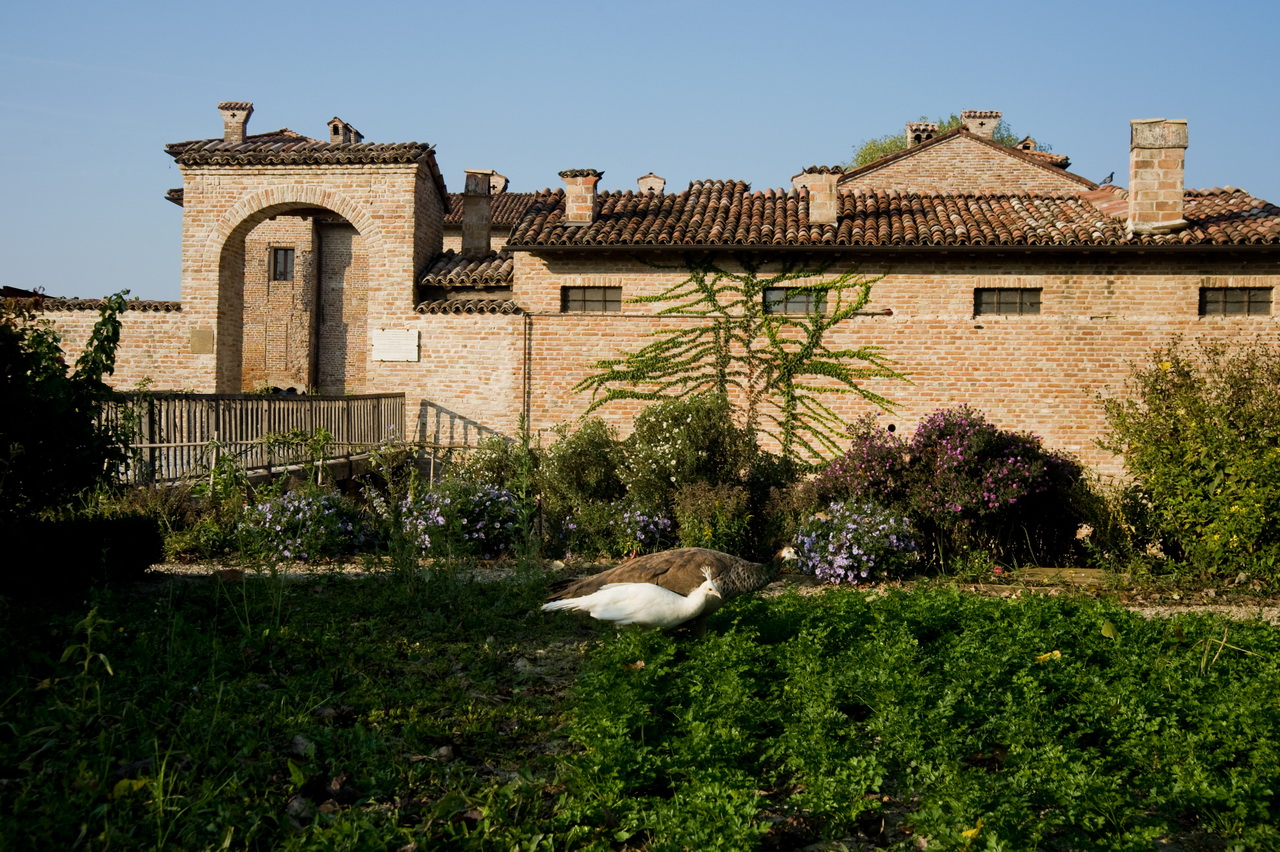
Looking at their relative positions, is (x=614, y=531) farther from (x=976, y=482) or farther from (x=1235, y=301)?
(x=1235, y=301)

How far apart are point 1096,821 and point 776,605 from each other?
353 centimetres

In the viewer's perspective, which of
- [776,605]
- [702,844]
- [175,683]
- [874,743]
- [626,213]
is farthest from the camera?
[626,213]

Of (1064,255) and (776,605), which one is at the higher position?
(1064,255)

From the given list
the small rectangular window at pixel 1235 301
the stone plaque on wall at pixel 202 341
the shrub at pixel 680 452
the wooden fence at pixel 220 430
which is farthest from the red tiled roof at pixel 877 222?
the stone plaque on wall at pixel 202 341

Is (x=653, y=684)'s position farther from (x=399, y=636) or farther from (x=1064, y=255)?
(x=1064, y=255)

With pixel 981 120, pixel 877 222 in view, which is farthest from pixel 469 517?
pixel 981 120

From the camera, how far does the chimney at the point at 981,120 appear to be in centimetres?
2748

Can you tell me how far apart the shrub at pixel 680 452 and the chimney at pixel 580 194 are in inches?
253

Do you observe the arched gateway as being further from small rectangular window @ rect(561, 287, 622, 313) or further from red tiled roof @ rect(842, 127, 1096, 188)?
red tiled roof @ rect(842, 127, 1096, 188)

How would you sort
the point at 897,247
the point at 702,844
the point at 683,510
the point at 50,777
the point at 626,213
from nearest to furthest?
the point at 702,844 → the point at 50,777 → the point at 683,510 → the point at 897,247 → the point at 626,213

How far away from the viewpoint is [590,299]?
16.6 m

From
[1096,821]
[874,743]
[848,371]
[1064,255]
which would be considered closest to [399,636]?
[874,743]

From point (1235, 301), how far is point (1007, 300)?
3510 millimetres

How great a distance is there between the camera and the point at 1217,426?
8766 millimetres
